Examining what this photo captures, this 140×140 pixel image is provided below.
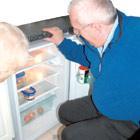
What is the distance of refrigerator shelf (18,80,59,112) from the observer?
1.71 metres

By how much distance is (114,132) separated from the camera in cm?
123

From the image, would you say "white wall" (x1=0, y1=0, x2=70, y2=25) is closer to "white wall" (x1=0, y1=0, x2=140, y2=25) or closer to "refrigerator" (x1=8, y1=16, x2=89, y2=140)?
"white wall" (x1=0, y1=0, x2=140, y2=25)

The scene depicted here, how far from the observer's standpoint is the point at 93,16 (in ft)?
3.55

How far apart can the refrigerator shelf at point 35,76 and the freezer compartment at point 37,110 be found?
0.23m

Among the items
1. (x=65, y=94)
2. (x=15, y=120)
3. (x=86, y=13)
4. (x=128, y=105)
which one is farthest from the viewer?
(x=65, y=94)

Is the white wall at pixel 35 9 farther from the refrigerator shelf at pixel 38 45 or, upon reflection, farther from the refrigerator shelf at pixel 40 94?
the refrigerator shelf at pixel 40 94

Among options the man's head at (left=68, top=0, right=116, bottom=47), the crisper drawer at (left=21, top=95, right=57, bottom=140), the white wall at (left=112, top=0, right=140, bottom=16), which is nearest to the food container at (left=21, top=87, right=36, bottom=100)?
the crisper drawer at (left=21, top=95, right=57, bottom=140)

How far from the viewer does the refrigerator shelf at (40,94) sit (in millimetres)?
1709

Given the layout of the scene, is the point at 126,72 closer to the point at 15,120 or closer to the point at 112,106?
the point at 112,106

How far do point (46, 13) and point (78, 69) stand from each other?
0.53 m

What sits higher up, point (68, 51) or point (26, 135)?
point (68, 51)

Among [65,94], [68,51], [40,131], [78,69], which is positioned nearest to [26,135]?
[40,131]

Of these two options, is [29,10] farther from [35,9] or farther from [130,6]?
[130,6]

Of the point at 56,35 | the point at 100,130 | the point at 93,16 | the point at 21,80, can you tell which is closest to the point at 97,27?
the point at 93,16
